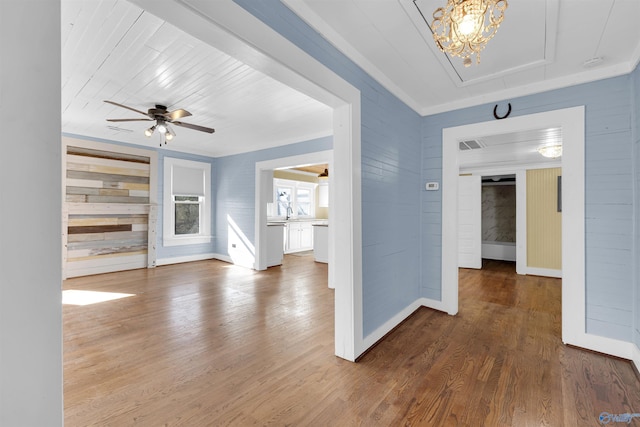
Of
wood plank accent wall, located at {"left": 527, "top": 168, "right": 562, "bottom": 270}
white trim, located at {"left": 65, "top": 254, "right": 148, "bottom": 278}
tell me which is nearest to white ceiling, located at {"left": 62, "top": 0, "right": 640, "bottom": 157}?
white trim, located at {"left": 65, "top": 254, "right": 148, "bottom": 278}

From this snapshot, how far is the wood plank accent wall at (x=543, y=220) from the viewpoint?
570 centimetres

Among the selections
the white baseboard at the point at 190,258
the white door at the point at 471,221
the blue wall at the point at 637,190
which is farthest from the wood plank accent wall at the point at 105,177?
the blue wall at the point at 637,190

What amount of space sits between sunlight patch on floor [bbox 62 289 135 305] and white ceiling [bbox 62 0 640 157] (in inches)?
105

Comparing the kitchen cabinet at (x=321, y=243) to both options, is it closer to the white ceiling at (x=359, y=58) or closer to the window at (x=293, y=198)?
the window at (x=293, y=198)

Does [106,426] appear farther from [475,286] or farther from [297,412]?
[475,286]

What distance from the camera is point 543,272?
19.0ft

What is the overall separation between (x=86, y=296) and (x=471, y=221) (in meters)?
7.24

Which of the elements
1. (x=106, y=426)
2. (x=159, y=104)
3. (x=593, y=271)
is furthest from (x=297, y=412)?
(x=159, y=104)

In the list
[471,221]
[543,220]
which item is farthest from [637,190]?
[471,221]

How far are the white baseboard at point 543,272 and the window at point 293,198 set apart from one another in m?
6.22

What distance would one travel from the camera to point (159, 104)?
3725 mm

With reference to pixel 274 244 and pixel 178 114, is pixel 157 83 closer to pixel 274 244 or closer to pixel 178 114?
pixel 178 114

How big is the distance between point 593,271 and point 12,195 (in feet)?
13.2

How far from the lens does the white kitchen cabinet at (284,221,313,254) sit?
8.63 meters
